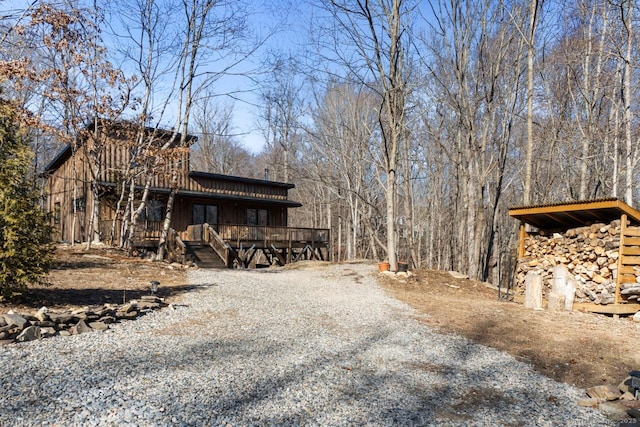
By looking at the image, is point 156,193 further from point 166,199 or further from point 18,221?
point 18,221

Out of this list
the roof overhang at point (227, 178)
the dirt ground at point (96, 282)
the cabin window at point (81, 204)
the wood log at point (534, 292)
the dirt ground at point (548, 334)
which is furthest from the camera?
the roof overhang at point (227, 178)

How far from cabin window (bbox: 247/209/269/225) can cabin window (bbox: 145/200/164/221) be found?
17.0 feet

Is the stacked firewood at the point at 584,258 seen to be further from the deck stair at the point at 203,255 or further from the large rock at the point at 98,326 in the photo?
the deck stair at the point at 203,255

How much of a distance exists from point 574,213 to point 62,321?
34.4ft

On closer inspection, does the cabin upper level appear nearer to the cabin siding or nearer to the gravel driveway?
the cabin siding

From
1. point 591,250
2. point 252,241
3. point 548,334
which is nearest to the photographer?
point 548,334

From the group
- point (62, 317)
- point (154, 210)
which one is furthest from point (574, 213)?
point (154, 210)

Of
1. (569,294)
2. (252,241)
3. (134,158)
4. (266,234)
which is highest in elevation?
(134,158)

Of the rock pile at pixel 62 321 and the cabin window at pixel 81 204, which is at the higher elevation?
the cabin window at pixel 81 204

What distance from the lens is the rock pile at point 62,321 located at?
4.77 meters

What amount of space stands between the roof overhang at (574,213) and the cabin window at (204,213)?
50.8 ft

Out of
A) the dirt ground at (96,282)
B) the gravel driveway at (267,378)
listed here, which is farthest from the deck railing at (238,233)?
the gravel driveway at (267,378)

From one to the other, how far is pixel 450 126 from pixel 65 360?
22.5 metres

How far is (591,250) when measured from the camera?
31.3 ft
